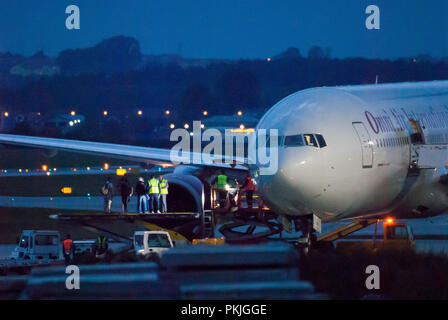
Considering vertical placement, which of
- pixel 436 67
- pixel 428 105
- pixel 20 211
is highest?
pixel 436 67

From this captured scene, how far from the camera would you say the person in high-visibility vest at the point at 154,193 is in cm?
3312

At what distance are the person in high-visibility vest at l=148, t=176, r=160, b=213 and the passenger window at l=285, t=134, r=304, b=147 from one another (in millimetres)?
9344

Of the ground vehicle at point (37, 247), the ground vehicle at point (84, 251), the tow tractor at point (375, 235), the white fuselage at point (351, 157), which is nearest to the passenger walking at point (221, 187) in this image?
the tow tractor at point (375, 235)

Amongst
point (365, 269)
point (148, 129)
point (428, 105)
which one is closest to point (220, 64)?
point (148, 129)

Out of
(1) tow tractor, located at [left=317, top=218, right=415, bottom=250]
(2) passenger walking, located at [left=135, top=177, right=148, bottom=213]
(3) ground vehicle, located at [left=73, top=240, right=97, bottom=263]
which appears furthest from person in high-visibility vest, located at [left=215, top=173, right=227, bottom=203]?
(3) ground vehicle, located at [left=73, top=240, right=97, bottom=263]

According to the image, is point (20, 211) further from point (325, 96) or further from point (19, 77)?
point (19, 77)

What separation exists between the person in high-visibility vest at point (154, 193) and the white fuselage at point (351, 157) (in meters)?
7.58

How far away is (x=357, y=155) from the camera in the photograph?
81.3 feet

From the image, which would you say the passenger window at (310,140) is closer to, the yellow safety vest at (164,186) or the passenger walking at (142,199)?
the yellow safety vest at (164,186)

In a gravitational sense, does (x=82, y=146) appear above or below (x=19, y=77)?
below

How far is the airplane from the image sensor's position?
24.3 meters
